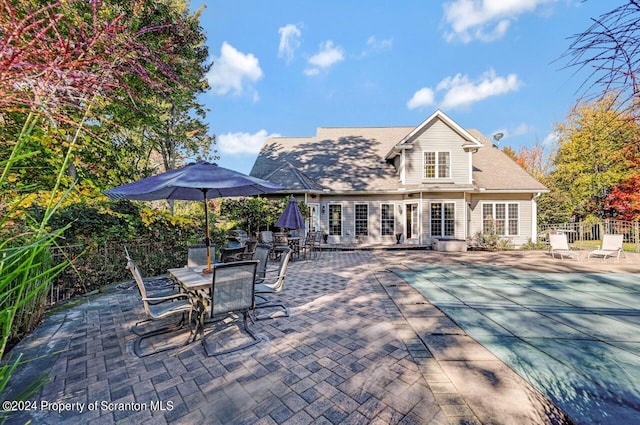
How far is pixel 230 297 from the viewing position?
3619 millimetres

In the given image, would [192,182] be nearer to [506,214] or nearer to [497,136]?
[506,214]

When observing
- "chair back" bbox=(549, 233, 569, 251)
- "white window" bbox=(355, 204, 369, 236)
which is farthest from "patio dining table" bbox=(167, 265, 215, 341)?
"chair back" bbox=(549, 233, 569, 251)

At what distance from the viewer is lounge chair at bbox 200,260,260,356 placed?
3.44 m

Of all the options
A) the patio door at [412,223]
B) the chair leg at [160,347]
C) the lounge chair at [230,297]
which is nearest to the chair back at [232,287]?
the lounge chair at [230,297]

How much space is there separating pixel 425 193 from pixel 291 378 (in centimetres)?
1362

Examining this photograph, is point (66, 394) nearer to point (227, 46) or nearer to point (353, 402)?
point (353, 402)

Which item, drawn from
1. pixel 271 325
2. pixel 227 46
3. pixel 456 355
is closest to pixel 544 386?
pixel 456 355

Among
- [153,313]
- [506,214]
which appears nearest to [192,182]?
[153,313]

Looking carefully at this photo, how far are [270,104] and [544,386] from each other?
2383 cm

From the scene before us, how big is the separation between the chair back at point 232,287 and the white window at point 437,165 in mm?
13804

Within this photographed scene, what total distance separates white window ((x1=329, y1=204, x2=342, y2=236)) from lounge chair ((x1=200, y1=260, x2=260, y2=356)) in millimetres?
12270

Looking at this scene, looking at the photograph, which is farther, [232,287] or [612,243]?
[612,243]

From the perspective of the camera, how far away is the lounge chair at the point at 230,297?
3438 mm

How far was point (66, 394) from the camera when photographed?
2.67m
